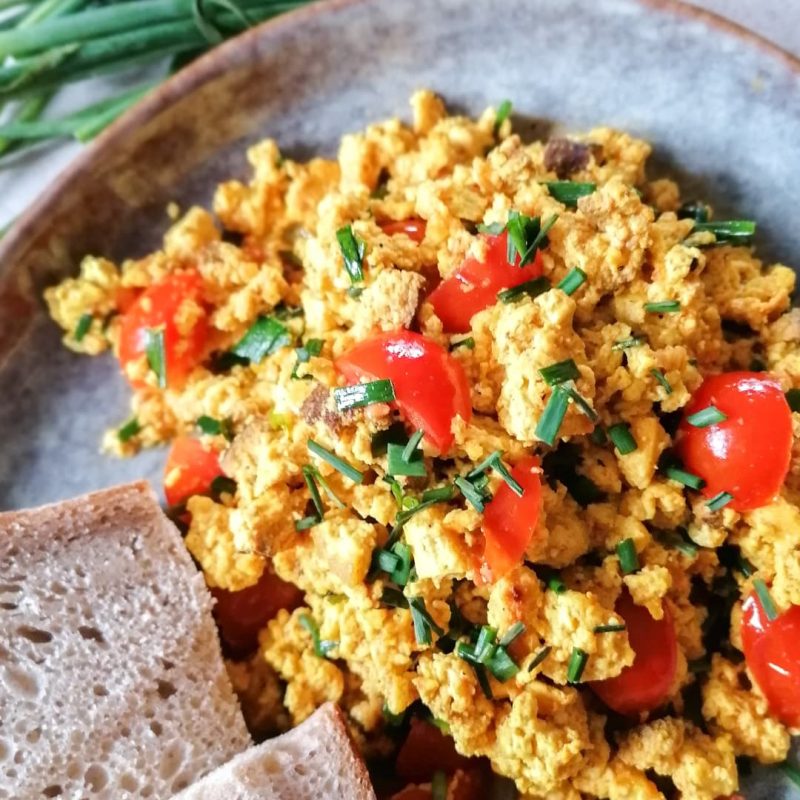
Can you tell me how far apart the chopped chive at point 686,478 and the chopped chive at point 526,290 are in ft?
1.68

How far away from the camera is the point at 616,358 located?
7.20ft

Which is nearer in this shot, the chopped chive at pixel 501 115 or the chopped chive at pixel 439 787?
the chopped chive at pixel 439 787

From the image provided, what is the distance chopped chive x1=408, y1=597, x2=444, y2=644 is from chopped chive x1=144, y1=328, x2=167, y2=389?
0.99 meters

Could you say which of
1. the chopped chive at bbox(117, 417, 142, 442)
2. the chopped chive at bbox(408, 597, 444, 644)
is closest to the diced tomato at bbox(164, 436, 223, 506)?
the chopped chive at bbox(117, 417, 142, 442)

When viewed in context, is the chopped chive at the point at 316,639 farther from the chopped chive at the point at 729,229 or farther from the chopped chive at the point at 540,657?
the chopped chive at the point at 729,229

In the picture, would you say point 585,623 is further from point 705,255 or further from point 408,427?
point 705,255

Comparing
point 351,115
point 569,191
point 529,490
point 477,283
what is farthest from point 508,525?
point 351,115

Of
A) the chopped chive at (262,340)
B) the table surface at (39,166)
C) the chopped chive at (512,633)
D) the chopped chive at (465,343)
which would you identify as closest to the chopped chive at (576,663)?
the chopped chive at (512,633)

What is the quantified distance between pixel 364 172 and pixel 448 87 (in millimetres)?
380

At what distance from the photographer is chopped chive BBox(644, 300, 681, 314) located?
7.30ft

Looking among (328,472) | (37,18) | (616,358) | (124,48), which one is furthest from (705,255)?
(37,18)

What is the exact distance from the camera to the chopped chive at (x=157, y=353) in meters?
2.70

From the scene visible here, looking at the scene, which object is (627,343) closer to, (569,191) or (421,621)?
(569,191)

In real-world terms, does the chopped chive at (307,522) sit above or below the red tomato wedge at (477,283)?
below
